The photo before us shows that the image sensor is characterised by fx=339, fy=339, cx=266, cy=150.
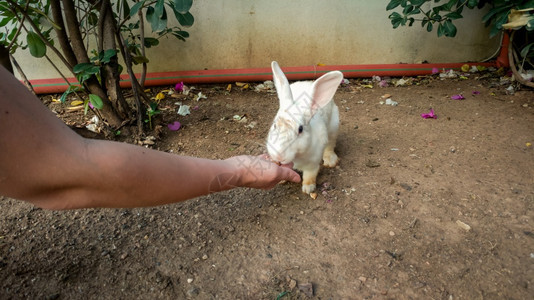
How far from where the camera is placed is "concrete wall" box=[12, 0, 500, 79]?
397cm

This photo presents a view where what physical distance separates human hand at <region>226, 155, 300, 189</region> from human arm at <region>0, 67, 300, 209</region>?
0.35m

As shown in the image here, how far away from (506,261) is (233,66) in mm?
3405

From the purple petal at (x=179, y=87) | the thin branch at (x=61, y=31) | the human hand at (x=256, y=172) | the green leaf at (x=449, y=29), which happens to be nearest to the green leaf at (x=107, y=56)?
the thin branch at (x=61, y=31)

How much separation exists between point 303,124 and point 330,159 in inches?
25.8

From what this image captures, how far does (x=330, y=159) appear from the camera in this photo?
8.48 feet

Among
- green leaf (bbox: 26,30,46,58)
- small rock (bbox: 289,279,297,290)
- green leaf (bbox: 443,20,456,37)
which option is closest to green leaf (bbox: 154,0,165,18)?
green leaf (bbox: 26,30,46,58)

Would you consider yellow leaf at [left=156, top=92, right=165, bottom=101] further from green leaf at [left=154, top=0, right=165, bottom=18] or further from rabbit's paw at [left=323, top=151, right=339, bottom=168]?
rabbit's paw at [left=323, top=151, right=339, bottom=168]

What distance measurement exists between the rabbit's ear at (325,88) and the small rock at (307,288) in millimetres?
1004

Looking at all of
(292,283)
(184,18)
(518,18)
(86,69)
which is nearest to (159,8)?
(184,18)

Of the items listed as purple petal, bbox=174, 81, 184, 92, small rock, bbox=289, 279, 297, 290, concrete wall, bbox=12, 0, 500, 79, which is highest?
concrete wall, bbox=12, 0, 500, 79

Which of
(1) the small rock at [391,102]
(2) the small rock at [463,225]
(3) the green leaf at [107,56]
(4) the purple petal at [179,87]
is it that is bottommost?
(4) the purple petal at [179,87]

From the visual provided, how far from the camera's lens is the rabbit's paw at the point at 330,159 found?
2.58 meters

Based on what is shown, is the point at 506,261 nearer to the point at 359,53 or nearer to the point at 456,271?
the point at 456,271

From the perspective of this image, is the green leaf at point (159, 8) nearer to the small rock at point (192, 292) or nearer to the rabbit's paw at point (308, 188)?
the rabbit's paw at point (308, 188)
